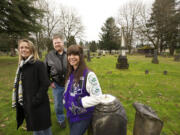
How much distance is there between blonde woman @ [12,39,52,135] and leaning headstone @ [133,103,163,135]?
1.55m

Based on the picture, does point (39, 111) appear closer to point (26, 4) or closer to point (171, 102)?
point (171, 102)

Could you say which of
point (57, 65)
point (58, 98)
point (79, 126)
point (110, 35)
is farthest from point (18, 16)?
point (110, 35)

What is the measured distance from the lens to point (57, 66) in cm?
236

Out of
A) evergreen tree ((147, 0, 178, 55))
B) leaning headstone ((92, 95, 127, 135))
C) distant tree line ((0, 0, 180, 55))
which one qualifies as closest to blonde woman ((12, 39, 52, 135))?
leaning headstone ((92, 95, 127, 135))

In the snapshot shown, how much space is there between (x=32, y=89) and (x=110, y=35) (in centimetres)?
4179

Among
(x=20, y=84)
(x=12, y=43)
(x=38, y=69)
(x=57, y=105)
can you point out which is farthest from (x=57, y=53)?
(x=12, y=43)

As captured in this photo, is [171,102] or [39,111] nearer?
[39,111]

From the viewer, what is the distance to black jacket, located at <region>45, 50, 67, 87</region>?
2.36m

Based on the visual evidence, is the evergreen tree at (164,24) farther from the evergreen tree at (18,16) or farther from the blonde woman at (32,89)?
the blonde woman at (32,89)

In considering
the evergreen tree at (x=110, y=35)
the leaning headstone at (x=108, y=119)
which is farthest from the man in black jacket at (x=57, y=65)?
the evergreen tree at (x=110, y=35)

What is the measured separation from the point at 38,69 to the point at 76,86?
27.9 inches

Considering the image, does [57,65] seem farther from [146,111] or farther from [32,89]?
[146,111]

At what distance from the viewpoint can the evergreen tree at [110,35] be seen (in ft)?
130

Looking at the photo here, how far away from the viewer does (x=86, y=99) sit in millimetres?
1396
